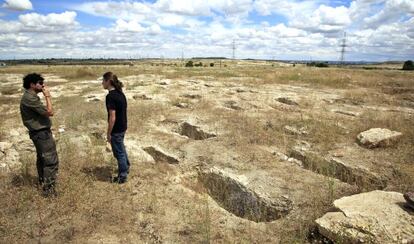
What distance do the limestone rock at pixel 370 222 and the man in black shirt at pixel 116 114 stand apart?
418cm

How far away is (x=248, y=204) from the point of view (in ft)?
23.9

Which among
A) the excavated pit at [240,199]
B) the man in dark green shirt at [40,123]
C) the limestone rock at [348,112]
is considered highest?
A: the man in dark green shirt at [40,123]

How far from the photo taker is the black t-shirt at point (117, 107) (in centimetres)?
686

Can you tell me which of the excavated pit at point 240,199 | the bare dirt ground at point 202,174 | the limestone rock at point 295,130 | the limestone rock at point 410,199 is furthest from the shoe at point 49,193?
the limestone rock at point 295,130

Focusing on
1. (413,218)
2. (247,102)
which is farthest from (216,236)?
(247,102)

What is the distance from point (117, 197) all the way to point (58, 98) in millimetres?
15469

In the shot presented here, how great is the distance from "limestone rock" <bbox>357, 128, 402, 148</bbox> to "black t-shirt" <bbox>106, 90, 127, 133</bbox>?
717cm

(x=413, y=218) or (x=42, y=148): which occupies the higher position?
(x=42, y=148)

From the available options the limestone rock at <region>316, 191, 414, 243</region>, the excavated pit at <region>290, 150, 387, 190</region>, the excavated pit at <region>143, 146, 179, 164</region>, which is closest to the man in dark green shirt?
the excavated pit at <region>143, 146, 179, 164</region>

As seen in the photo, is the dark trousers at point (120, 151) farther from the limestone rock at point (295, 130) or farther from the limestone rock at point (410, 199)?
the limestone rock at point (295, 130)

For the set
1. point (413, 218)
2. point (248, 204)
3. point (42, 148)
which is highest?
point (42, 148)

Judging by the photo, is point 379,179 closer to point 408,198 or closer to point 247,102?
point 408,198

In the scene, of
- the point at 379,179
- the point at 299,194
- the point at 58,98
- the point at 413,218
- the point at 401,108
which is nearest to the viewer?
the point at 413,218

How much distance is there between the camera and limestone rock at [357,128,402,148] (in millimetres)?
9914
